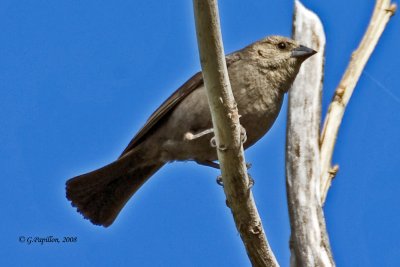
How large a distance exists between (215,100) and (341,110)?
2.69 meters

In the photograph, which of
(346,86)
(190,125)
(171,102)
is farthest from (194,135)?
(346,86)

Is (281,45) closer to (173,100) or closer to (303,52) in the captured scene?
(303,52)

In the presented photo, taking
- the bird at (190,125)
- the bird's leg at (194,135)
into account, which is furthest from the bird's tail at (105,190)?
the bird's leg at (194,135)

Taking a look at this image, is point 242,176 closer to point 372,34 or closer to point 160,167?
point 160,167

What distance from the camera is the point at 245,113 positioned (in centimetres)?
640

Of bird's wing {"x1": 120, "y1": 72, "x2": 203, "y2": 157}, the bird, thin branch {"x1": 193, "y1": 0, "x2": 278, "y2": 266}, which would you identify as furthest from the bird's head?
thin branch {"x1": 193, "y1": 0, "x2": 278, "y2": 266}

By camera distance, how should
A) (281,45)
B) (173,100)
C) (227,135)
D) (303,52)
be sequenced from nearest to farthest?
(227,135), (173,100), (303,52), (281,45)

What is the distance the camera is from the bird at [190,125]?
6473 millimetres

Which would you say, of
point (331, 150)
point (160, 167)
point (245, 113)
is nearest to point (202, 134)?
point (245, 113)

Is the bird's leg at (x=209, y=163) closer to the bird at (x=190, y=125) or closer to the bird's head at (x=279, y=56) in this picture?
the bird at (x=190, y=125)

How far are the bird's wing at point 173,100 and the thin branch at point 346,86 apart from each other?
107 cm

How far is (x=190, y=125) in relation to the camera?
6.50 meters

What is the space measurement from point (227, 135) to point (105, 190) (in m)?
2.34

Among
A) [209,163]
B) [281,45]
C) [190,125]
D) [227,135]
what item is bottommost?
[227,135]
